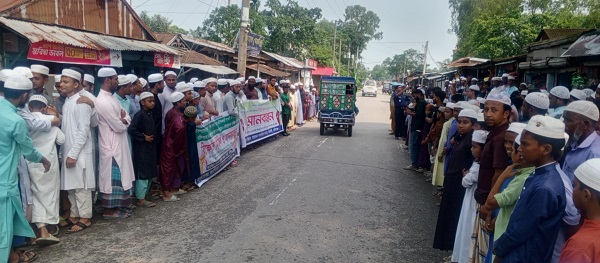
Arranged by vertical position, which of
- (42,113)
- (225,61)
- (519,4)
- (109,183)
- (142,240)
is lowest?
(142,240)

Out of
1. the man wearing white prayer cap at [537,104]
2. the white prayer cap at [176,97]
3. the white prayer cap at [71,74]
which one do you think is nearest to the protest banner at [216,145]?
the white prayer cap at [176,97]

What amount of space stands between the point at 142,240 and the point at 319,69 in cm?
4466

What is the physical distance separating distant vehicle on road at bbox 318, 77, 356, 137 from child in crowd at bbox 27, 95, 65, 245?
33.1ft

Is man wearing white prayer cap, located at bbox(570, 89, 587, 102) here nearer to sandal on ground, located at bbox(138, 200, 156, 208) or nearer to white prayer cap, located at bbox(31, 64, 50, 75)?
sandal on ground, located at bbox(138, 200, 156, 208)

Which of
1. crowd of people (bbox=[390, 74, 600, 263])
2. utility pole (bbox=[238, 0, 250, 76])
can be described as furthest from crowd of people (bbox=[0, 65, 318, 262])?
utility pole (bbox=[238, 0, 250, 76])

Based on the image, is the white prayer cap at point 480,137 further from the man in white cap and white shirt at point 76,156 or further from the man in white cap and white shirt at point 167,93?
the man in white cap and white shirt at point 167,93

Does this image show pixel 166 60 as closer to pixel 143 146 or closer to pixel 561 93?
pixel 143 146

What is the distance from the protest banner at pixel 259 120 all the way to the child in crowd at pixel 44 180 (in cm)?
594

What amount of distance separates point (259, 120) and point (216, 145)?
12.5ft

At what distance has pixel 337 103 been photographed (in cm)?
1440

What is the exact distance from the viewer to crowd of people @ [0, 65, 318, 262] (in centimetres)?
412

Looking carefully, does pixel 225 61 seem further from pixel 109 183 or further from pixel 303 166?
pixel 109 183

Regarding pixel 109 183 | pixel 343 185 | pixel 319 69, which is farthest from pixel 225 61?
pixel 319 69

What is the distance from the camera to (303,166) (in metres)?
9.20
